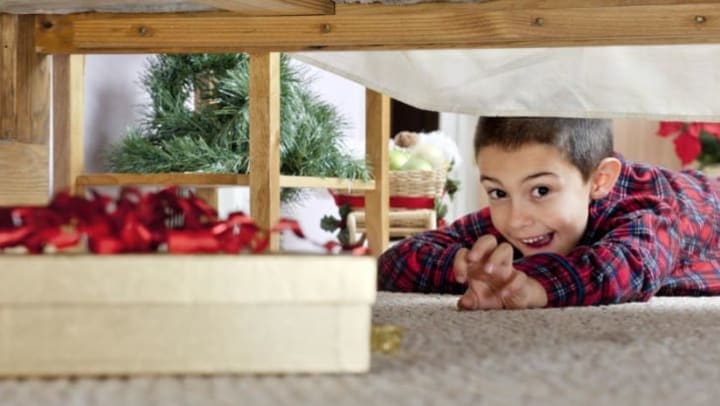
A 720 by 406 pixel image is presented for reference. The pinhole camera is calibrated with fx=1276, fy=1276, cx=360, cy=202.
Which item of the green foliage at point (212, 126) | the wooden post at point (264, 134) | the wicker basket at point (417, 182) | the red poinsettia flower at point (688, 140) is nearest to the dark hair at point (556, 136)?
the wooden post at point (264, 134)

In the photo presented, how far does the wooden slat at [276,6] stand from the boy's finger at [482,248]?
0.25 metres

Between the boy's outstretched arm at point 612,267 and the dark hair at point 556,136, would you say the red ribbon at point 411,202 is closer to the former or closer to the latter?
the dark hair at point 556,136

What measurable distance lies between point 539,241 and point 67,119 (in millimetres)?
662

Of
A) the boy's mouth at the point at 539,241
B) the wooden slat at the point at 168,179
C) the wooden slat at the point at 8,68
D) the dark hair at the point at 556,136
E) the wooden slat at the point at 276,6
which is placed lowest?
the boy's mouth at the point at 539,241

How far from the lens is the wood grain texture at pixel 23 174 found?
4.07ft

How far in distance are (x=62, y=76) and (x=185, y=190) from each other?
0.66 meters

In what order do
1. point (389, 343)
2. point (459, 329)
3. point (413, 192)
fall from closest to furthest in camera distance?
point (389, 343) → point (459, 329) → point (413, 192)

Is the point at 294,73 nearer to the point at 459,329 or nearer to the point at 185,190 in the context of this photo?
the point at 185,190

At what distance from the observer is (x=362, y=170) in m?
2.34

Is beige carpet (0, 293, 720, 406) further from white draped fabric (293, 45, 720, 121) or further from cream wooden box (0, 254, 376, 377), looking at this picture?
white draped fabric (293, 45, 720, 121)

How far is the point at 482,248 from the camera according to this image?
1126mm

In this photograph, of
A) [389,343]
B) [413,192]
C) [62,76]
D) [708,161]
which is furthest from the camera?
[708,161]

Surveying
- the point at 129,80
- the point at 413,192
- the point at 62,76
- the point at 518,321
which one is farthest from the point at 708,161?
the point at 518,321

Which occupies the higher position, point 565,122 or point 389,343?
point 565,122
